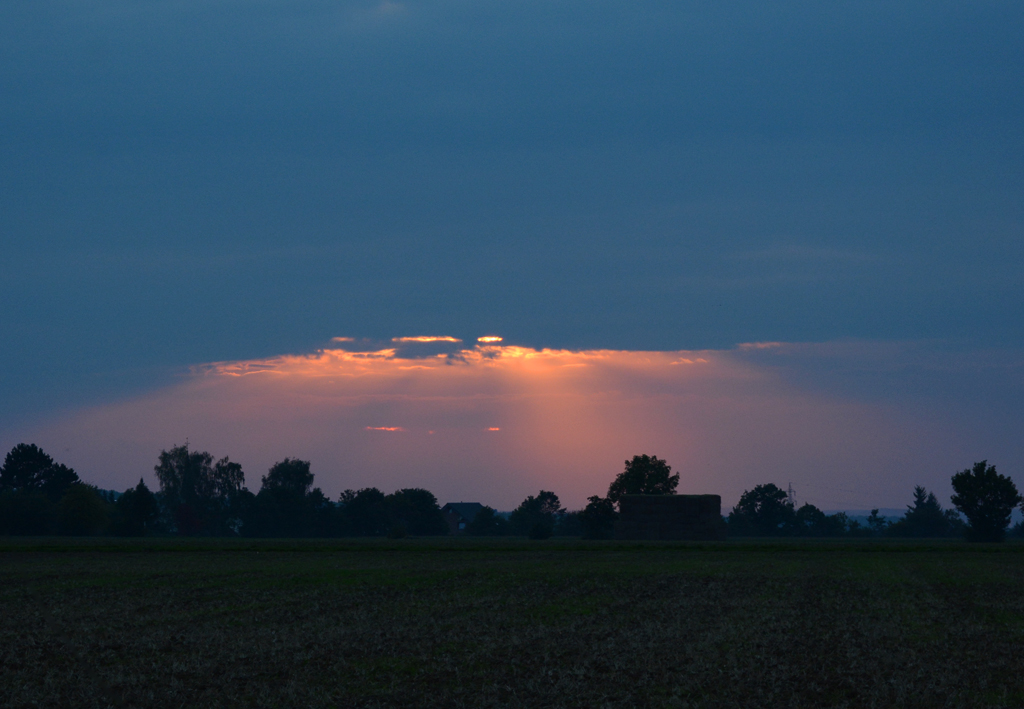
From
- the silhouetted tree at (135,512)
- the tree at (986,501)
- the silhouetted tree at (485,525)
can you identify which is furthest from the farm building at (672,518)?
the silhouetted tree at (135,512)

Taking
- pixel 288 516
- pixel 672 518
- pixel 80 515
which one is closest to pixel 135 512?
pixel 80 515

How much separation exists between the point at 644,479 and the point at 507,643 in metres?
140

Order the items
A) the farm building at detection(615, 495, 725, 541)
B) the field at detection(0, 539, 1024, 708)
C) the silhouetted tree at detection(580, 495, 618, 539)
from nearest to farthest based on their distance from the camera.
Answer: the field at detection(0, 539, 1024, 708)
the farm building at detection(615, 495, 725, 541)
the silhouetted tree at detection(580, 495, 618, 539)

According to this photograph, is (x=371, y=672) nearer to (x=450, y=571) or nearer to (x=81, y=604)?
(x=81, y=604)

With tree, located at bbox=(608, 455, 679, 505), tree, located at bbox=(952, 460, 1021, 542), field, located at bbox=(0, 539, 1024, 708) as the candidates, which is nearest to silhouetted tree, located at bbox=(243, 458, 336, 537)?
tree, located at bbox=(608, 455, 679, 505)

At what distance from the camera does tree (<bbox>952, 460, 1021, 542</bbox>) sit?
127812 millimetres

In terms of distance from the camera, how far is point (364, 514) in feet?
585

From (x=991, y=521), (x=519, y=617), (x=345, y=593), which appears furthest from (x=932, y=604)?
(x=991, y=521)

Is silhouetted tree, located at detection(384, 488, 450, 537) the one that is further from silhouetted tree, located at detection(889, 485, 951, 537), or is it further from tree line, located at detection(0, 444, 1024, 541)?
silhouetted tree, located at detection(889, 485, 951, 537)

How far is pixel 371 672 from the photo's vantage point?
18.7m

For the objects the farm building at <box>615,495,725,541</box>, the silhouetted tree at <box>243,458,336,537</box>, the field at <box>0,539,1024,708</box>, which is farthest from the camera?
the silhouetted tree at <box>243,458,336,537</box>

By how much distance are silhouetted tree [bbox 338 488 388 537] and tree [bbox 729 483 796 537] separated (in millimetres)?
73706

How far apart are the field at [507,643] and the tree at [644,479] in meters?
114

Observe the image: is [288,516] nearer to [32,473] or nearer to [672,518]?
[32,473]
